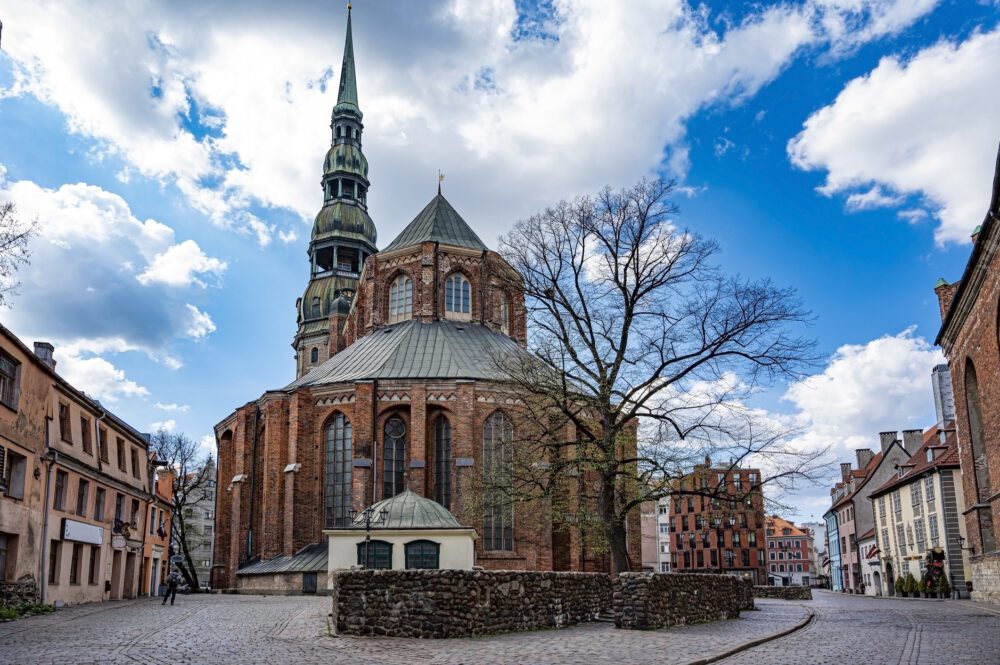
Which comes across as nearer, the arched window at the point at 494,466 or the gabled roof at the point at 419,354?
the arched window at the point at 494,466

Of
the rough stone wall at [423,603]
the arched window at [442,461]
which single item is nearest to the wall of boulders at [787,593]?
the arched window at [442,461]

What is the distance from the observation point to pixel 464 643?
1492cm

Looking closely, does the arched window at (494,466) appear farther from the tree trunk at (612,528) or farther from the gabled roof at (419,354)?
the tree trunk at (612,528)

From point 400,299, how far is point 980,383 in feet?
102

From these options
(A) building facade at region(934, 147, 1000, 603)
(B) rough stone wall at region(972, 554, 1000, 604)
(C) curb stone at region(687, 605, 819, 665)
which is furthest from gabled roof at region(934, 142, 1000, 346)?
(C) curb stone at region(687, 605, 819, 665)

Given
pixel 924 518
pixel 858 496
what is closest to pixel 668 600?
pixel 924 518

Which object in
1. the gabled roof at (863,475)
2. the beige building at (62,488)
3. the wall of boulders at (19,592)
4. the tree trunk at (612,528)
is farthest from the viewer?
the gabled roof at (863,475)

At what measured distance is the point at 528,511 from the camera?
3853 centimetres

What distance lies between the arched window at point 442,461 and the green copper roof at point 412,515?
6.96m

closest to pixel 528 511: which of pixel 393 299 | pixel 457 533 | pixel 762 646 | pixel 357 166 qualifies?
pixel 457 533

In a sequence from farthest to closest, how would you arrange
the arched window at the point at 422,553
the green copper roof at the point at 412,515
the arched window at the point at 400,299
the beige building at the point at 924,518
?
the arched window at the point at 400,299 < the beige building at the point at 924,518 < the green copper roof at the point at 412,515 < the arched window at the point at 422,553

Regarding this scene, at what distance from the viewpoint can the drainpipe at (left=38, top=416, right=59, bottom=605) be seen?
23594 millimetres

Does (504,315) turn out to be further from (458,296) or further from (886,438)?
(886,438)

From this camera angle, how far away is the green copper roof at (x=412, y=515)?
3300 centimetres
